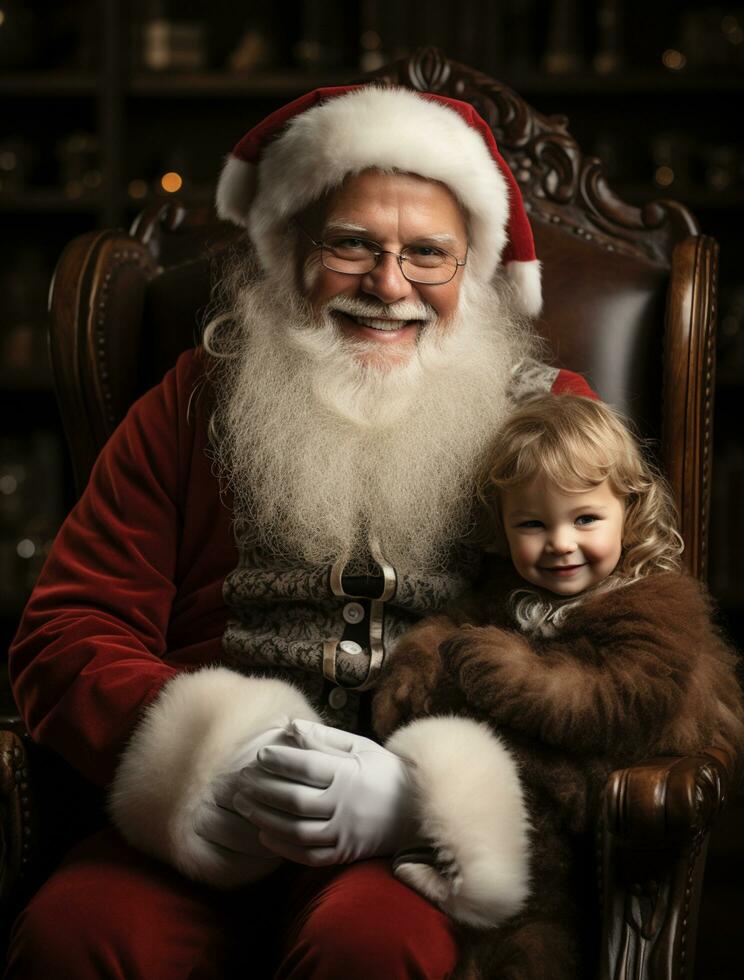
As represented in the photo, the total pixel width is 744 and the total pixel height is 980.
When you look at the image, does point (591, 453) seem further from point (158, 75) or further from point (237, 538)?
point (158, 75)

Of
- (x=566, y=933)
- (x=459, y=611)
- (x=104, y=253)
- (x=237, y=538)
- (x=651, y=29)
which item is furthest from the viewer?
(x=651, y=29)

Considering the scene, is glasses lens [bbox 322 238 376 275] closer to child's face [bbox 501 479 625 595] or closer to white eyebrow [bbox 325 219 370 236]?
white eyebrow [bbox 325 219 370 236]

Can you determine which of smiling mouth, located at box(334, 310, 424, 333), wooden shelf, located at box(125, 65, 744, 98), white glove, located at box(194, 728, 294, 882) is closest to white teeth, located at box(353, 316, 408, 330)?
smiling mouth, located at box(334, 310, 424, 333)

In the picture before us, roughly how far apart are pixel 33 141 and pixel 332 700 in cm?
269

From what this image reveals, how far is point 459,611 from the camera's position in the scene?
1516 mm

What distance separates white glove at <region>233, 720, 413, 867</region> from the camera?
1.26 meters

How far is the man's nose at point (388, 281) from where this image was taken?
1621 mm

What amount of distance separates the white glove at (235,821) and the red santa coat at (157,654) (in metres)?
0.01

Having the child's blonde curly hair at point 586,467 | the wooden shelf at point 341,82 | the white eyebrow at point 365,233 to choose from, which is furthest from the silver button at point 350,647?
the wooden shelf at point 341,82

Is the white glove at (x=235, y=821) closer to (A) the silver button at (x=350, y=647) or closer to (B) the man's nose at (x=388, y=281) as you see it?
(A) the silver button at (x=350, y=647)

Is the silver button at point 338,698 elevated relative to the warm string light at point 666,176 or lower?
lower

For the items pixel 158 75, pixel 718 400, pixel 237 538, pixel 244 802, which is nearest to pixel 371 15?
pixel 158 75

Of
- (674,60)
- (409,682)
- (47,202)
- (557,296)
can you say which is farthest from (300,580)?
(674,60)

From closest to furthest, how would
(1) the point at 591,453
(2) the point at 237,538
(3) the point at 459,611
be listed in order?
(1) the point at 591,453 → (3) the point at 459,611 → (2) the point at 237,538
